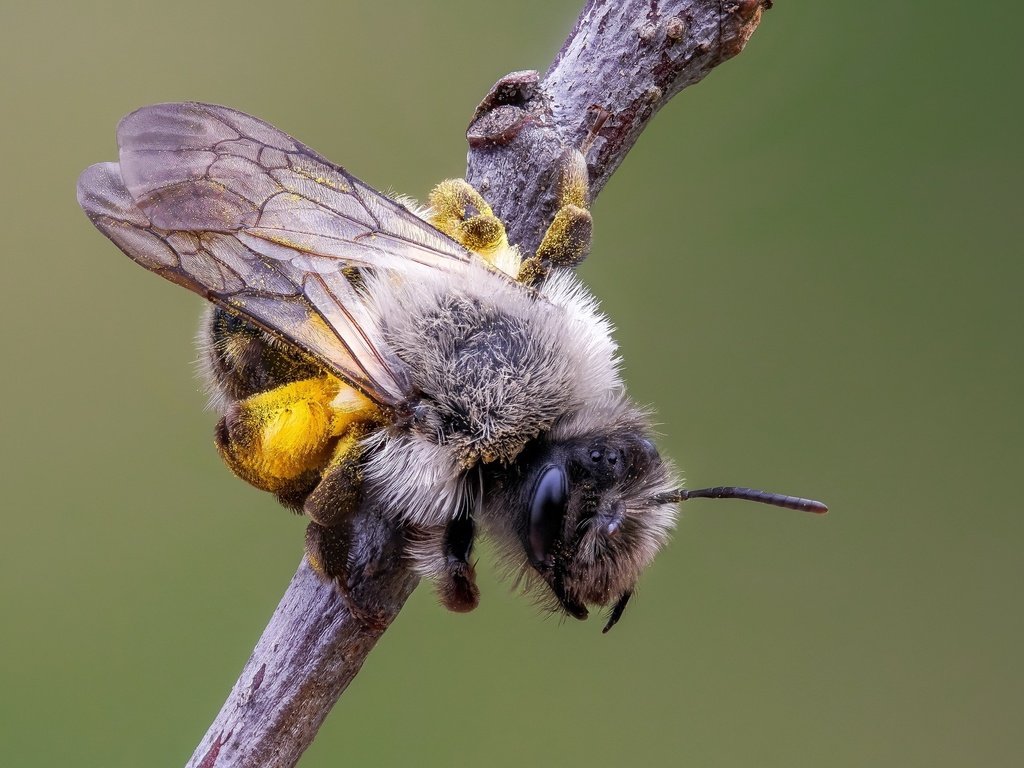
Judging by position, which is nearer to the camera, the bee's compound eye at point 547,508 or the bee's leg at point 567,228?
the bee's compound eye at point 547,508

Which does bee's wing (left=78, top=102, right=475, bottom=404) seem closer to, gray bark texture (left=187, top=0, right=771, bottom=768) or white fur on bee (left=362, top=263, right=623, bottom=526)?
white fur on bee (left=362, top=263, right=623, bottom=526)

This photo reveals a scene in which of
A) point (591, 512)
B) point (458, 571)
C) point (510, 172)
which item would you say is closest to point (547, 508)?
point (591, 512)

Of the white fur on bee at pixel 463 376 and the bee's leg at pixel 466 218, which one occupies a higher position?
the bee's leg at pixel 466 218

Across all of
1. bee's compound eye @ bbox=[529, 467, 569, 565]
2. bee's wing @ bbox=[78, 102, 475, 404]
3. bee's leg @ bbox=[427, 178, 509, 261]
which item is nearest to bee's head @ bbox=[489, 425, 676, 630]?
bee's compound eye @ bbox=[529, 467, 569, 565]

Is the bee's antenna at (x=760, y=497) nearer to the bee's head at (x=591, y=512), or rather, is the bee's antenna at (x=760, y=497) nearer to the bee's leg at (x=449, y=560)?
the bee's head at (x=591, y=512)

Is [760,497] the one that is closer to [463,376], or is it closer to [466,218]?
[463,376]

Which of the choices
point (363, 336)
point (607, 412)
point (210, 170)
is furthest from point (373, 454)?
point (210, 170)

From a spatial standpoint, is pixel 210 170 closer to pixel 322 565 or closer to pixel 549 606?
pixel 322 565

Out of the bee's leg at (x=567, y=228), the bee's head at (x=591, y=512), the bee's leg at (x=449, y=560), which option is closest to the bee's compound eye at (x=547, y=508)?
the bee's head at (x=591, y=512)
